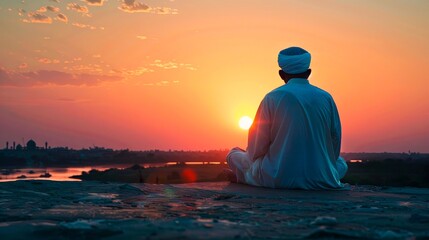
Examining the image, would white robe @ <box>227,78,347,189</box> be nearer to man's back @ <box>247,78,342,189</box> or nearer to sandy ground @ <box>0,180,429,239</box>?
man's back @ <box>247,78,342,189</box>

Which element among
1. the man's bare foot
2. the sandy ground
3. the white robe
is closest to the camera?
the sandy ground

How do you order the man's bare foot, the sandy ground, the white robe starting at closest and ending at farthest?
the sandy ground < the white robe < the man's bare foot

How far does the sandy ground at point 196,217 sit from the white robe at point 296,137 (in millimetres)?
925

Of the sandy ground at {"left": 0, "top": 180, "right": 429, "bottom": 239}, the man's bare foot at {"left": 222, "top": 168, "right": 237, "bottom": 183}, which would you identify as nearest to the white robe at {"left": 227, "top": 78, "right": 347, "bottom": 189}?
the sandy ground at {"left": 0, "top": 180, "right": 429, "bottom": 239}

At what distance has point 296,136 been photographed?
306 inches

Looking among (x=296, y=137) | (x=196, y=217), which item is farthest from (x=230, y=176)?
(x=196, y=217)

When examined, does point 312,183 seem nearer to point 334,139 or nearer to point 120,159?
point 334,139

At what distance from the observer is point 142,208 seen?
5082 millimetres

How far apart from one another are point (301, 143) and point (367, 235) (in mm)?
4410

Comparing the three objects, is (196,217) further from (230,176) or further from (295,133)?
(230,176)

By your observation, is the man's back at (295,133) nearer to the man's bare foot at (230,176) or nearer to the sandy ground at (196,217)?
the sandy ground at (196,217)

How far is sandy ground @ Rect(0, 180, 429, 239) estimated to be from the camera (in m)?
3.38

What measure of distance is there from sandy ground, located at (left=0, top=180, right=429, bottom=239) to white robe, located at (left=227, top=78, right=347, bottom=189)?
925mm

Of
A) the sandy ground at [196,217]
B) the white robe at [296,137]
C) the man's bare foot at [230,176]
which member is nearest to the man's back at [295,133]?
the white robe at [296,137]
